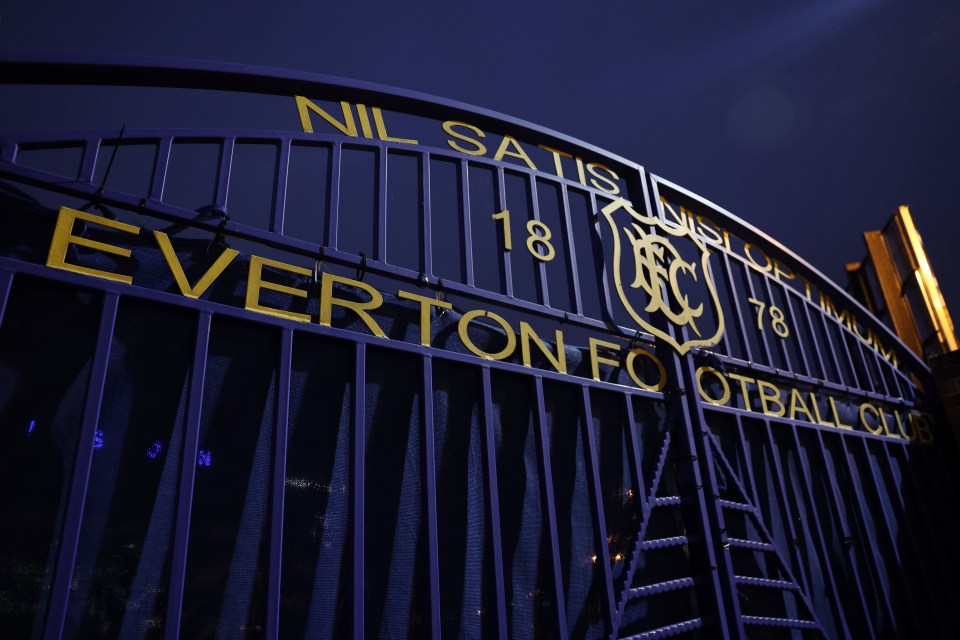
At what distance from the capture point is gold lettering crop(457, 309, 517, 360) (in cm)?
204

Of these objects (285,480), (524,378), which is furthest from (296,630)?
(524,378)

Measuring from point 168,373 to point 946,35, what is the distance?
6.96 metres

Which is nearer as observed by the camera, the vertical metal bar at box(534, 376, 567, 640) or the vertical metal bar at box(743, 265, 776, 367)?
the vertical metal bar at box(534, 376, 567, 640)

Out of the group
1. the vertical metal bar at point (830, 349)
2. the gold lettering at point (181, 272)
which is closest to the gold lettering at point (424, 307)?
the gold lettering at point (181, 272)

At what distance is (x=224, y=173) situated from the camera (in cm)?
181

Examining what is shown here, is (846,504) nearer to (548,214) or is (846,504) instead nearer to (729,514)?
(729,514)

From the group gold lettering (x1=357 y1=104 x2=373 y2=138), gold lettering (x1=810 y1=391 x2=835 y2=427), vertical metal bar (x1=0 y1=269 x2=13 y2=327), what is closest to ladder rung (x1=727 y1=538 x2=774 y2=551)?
gold lettering (x1=810 y1=391 x2=835 y2=427)

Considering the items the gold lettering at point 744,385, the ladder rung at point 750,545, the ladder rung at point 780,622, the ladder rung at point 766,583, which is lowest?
the ladder rung at point 780,622

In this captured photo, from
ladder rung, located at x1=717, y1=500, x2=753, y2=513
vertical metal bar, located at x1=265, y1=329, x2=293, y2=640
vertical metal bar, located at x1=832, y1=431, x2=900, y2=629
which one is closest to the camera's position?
vertical metal bar, located at x1=265, y1=329, x2=293, y2=640

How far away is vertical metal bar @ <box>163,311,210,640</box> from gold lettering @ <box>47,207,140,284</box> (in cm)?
22

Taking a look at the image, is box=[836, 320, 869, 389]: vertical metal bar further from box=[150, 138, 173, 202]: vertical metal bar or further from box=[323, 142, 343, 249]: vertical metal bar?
box=[150, 138, 173, 202]: vertical metal bar

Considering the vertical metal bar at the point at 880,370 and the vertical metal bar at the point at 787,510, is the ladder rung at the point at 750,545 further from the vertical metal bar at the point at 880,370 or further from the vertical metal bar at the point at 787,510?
the vertical metal bar at the point at 880,370

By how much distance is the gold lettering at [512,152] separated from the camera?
261 cm

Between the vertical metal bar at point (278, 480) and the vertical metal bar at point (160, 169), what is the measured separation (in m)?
0.48
